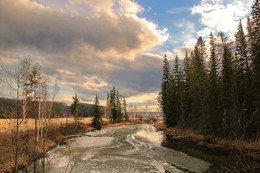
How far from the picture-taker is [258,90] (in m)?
29.6

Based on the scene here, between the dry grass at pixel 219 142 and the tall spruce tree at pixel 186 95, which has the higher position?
the tall spruce tree at pixel 186 95

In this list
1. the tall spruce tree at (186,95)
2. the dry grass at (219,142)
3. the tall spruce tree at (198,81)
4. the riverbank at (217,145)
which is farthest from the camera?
the tall spruce tree at (186,95)

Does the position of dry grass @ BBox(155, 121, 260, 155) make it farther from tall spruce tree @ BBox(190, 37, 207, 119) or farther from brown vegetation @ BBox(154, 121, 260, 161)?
tall spruce tree @ BBox(190, 37, 207, 119)

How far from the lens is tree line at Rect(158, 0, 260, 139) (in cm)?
3166

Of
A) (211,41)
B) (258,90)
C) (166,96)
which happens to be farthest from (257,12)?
(166,96)

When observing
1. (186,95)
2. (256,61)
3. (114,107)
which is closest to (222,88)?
(256,61)

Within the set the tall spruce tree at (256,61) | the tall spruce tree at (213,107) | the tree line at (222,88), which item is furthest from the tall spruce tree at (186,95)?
the tall spruce tree at (256,61)

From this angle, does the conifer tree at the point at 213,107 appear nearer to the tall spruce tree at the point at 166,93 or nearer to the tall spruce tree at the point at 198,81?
the tall spruce tree at the point at 198,81

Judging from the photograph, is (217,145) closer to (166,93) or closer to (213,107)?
(213,107)

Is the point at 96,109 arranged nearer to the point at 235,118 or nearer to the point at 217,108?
the point at 217,108

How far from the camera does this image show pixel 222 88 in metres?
37.8

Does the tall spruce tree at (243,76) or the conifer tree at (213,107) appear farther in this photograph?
the conifer tree at (213,107)

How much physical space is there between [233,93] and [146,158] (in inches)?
640

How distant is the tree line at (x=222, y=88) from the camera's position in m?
31.7
